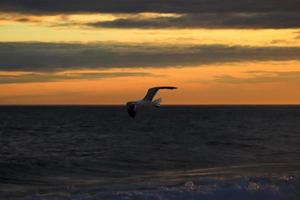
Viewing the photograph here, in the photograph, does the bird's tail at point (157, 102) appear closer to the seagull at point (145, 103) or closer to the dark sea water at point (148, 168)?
the seagull at point (145, 103)

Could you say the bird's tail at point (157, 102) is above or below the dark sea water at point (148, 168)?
above

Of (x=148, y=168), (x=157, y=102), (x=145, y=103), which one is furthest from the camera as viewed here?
(x=148, y=168)

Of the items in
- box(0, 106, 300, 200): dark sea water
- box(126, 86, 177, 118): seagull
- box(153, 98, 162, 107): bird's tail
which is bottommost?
box(0, 106, 300, 200): dark sea water

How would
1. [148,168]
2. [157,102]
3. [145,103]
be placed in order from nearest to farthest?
[157,102]
[145,103]
[148,168]

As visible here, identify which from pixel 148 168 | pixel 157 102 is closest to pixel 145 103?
pixel 157 102

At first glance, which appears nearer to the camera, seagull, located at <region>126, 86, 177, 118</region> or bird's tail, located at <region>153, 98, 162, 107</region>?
bird's tail, located at <region>153, 98, 162, 107</region>

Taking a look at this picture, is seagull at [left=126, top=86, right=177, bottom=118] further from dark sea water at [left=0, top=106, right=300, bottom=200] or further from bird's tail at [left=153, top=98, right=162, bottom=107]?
dark sea water at [left=0, top=106, right=300, bottom=200]

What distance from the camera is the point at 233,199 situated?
25.0 m

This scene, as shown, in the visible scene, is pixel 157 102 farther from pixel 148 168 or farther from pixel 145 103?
pixel 148 168

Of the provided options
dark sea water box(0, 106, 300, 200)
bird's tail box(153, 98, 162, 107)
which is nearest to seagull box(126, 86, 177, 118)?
bird's tail box(153, 98, 162, 107)

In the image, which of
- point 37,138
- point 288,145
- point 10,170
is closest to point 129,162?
point 10,170

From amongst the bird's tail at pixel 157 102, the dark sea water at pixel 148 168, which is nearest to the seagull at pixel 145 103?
the bird's tail at pixel 157 102

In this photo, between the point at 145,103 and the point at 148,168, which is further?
the point at 148,168

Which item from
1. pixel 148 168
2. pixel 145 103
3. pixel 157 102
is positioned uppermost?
pixel 157 102
